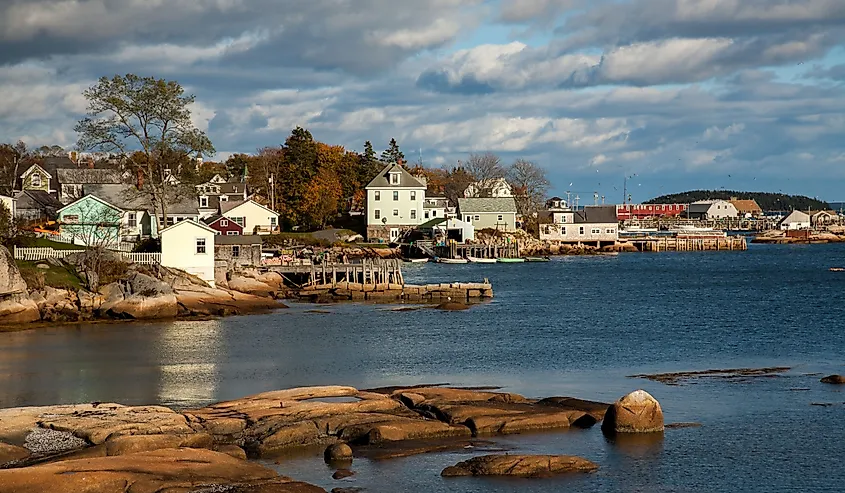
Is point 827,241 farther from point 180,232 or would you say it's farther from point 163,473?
point 163,473

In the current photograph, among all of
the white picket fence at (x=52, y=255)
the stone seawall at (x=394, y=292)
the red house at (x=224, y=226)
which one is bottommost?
the stone seawall at (x=394, y=292)

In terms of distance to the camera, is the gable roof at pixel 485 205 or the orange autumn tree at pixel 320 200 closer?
the orange autumn tree at pixel 320 200

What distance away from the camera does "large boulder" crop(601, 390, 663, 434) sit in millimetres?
23297

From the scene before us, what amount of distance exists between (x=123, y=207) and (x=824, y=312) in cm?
4862

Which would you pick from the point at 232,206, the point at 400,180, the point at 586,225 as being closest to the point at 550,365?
the point at 232,206

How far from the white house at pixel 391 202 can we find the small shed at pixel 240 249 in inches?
1620

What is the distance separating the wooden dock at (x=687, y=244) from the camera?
449 ft

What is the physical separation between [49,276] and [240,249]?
19017 millimetres

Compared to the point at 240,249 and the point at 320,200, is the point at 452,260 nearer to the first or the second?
the point at 320,200

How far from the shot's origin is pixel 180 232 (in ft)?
185

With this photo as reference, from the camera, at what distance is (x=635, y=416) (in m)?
23.3

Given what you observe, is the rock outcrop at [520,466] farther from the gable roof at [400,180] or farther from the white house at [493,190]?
the white house at [493,190]

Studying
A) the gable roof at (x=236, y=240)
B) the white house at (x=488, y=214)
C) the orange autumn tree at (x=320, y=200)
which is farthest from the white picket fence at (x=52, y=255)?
the white house at (x=488, y=214)

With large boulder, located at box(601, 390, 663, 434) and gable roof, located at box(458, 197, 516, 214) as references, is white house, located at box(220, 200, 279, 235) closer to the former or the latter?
gable roof, located at box(458, 197, 516, 214)
